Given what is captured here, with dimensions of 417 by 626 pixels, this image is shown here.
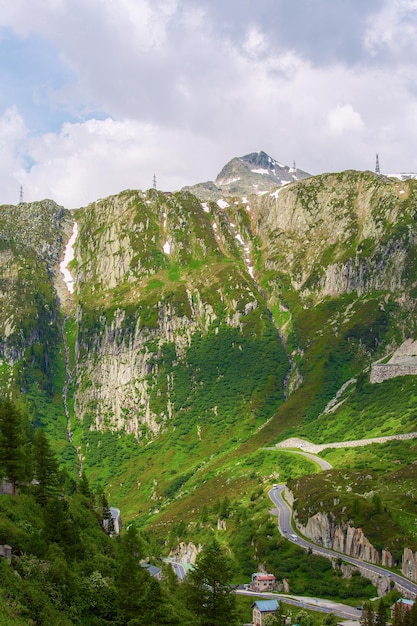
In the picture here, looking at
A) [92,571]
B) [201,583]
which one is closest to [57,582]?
[92,571]

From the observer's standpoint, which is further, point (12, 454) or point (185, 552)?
point (185, 552)

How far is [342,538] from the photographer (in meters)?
114

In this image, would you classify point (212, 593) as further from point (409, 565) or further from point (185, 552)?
point (185, 552)

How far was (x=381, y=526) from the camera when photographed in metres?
108

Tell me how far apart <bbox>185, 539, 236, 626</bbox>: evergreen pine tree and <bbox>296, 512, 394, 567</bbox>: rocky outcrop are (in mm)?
54148

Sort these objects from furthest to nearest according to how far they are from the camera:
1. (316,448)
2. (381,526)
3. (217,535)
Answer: (316,448)
(217,535)
(381,526)

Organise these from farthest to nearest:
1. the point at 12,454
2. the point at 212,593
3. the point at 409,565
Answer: the point at 409,565, the point at 12,454, the point at 212,593

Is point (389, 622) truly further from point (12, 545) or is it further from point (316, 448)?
point (316, 448)

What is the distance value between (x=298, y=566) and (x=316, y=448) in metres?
78.0

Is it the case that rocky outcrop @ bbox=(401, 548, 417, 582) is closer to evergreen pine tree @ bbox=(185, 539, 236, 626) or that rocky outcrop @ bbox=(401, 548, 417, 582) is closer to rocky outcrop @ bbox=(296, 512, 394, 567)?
rocky outcrop @ bbox=(296, 512, 394, 567)

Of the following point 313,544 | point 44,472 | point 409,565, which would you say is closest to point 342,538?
point 313,544

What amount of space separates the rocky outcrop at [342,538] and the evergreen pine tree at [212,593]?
54.1 m

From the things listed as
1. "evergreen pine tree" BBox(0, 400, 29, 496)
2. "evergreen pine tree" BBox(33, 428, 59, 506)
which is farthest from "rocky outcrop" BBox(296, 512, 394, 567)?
"evergreen pine tree" BBox(0, 400, 29, 496)

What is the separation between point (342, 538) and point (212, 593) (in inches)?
2472
